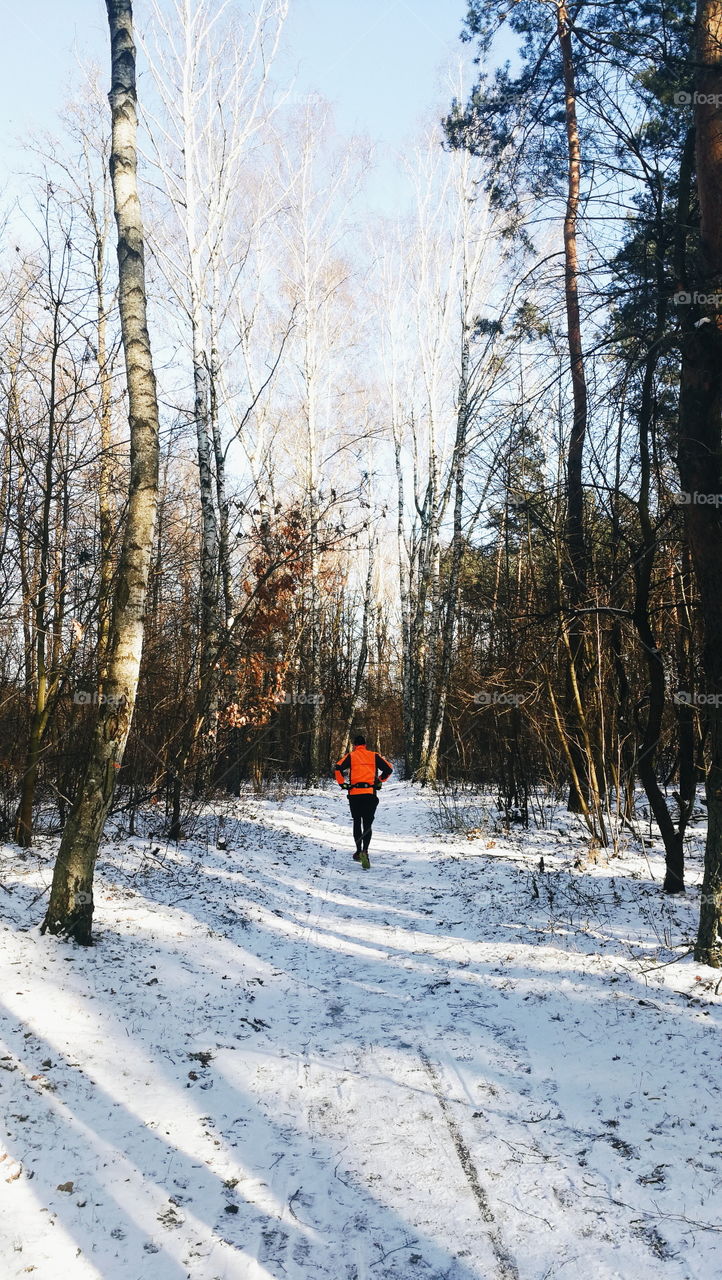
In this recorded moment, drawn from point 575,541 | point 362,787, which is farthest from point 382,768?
point 575,541

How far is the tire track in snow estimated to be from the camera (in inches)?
112

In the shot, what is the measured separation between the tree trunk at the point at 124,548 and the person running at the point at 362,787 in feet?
15.7

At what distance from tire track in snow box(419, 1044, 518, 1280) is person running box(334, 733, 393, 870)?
5.45m

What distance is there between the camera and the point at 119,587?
18.9 ft

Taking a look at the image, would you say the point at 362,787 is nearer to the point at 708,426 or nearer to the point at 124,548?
the point at 124,548

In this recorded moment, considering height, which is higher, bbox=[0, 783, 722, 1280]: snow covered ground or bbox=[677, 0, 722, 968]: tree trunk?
bbox=[677, 0, 722, 968]: tree trunk

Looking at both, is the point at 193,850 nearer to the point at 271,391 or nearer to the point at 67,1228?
the point at 67,1228

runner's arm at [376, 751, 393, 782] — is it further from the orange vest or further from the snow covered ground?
the snow covered ground

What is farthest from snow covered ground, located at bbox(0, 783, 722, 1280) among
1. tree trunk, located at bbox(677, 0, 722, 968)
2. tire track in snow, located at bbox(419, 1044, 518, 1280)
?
tree trunk, located at bbox(677, 0, 722, 968)

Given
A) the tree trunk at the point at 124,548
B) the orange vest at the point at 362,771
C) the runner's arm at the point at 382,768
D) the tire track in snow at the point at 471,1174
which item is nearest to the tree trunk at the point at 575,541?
the runner's arm at the point at 382,768

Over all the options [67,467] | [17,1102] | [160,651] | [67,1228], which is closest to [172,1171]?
[67,1228]

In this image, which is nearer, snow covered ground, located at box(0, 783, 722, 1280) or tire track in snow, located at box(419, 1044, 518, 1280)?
tire track in snow, located at box(419, 1044, 518, 1280)

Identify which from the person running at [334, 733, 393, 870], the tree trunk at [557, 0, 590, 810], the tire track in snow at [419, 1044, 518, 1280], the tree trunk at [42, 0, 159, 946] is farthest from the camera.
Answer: the person running at [334, 733, 393, 870]

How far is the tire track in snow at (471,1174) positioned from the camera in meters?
2.85
